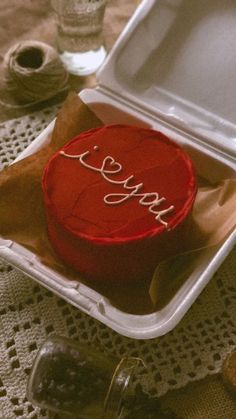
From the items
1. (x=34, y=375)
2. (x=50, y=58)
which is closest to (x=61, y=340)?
(x=34, y=375)

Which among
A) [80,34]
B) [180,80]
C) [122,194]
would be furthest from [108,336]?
[80,34]

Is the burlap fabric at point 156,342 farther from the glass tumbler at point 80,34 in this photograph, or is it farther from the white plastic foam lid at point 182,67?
the glass tumbler at point 80,34

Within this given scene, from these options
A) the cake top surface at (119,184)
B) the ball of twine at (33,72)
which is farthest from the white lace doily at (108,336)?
the ball of twine at (33,72)

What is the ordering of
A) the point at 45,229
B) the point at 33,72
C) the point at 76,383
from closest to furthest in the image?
1. the point at 76,383
2. the point at 45,229
3. the point at 33,72

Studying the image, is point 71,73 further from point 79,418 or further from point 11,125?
point 79,418

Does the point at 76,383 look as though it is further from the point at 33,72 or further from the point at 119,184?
the point at 33,72

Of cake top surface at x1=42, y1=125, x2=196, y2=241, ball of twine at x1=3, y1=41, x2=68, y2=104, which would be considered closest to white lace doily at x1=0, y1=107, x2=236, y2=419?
cake top surface at x1=42, y1=125, x2=196, y2=241

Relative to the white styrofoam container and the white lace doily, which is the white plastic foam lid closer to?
the white styrofoam container
